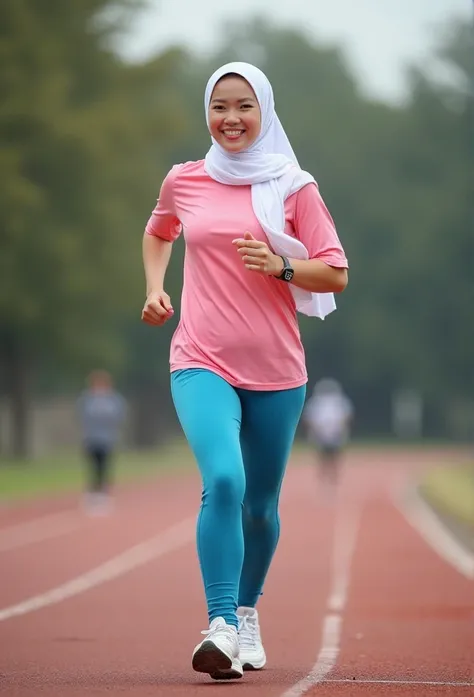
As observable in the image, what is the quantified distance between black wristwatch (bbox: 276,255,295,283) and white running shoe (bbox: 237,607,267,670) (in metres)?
1.46

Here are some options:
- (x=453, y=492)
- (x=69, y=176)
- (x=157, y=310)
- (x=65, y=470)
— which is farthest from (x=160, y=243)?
(x=69, y=176)

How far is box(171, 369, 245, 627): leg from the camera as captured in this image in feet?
22.8

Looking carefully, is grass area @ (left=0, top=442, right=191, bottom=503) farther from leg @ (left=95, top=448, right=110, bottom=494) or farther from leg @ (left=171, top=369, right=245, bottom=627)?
leg @ (left=171, top=369, right=245, bottom=627)

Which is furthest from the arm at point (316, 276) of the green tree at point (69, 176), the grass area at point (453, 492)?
the green tree at point (69, 176)

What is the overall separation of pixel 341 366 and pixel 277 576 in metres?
63.6

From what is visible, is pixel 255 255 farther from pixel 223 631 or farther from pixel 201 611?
pixel 201 611

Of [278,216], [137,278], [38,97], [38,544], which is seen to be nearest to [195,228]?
[278,216]

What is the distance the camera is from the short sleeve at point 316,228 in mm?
7309

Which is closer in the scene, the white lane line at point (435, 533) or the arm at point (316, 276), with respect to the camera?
the arm at point (316, 276)

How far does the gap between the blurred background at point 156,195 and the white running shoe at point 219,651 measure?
32.4 metres

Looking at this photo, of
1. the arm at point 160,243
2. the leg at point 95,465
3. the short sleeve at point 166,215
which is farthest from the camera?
the leg at point 95,465

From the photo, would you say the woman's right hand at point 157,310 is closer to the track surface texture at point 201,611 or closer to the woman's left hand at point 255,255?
the woman's left hand at point 255,255

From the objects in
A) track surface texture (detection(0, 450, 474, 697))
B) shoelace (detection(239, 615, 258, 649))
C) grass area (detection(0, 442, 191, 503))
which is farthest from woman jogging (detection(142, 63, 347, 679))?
grass area (detection(0, 442, 191, 503))

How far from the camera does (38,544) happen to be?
739 inches
